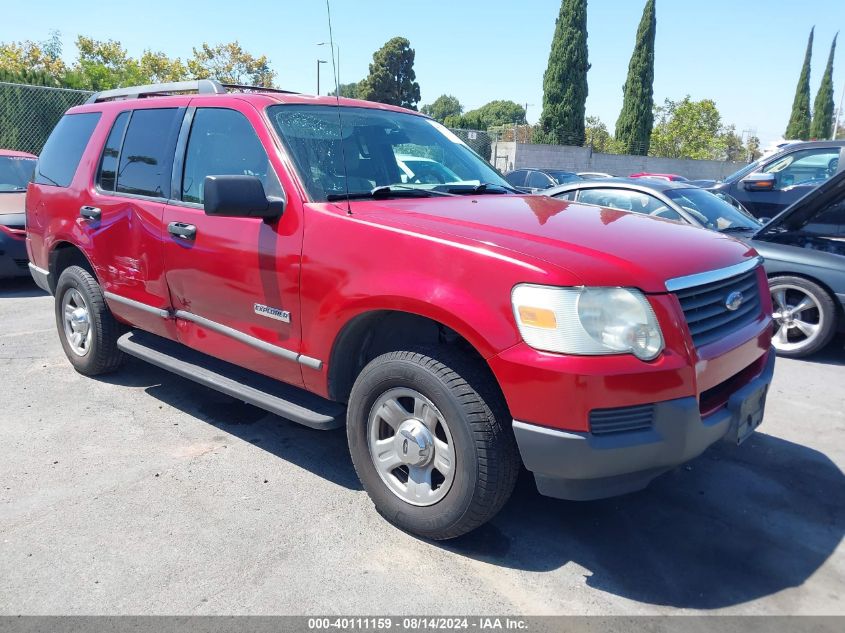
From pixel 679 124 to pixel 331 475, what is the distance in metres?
41.0

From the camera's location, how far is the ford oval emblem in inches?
113

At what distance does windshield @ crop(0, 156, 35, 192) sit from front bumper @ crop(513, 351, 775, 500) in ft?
29.6

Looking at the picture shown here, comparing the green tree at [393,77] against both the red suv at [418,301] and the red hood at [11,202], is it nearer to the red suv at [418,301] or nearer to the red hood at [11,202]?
the red hood at [11,202]

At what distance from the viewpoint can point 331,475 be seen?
358cm

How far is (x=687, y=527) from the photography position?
10.1ft

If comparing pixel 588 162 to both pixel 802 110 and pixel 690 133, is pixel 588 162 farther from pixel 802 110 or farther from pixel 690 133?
pixel 802 110

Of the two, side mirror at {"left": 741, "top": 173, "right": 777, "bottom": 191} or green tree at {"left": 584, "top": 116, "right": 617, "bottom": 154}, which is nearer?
side mirror at {"left": 741, "top": 173, "right": 777, "bottom": 191}

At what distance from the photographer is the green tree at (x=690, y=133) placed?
3912 cm

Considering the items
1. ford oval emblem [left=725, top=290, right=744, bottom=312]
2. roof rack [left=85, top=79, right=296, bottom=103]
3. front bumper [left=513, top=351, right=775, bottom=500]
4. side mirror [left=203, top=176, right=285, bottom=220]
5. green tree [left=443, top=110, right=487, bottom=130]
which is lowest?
front bumper [left=513, top=351, right=775, bottom=500]

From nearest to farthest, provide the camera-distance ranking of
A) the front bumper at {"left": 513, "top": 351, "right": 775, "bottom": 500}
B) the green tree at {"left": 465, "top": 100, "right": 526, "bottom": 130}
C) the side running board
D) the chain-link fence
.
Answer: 1. the front bumper at {"left": 513, "top": 351, "right": 775, "bottom": 500}
2. the side running board
3. the chain-link fence
4. the green tree at {"left": 465, "top": 100, "right": 526, "bottom": 130}

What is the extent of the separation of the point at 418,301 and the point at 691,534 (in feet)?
5.54

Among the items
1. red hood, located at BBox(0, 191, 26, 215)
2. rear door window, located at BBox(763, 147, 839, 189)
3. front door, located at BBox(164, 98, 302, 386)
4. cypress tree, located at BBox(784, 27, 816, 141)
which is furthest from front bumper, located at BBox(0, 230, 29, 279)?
cypress tree, located at BBox(784, 27, 816, 141)

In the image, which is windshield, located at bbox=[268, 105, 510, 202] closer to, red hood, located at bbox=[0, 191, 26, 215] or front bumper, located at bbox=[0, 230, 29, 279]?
front bumper, located at bbox=[0, 230, 29, 279]

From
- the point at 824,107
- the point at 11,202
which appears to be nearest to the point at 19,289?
the point at 11,202
